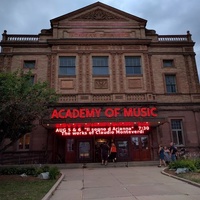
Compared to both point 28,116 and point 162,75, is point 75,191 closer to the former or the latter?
point 28,116

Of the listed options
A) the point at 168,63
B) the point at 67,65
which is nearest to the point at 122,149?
the point at 67,65

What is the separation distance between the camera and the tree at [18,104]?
11.5 metres

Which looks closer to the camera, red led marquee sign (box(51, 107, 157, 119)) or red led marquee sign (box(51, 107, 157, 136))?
red led marquee sign (box(51, 107, 157, 136))

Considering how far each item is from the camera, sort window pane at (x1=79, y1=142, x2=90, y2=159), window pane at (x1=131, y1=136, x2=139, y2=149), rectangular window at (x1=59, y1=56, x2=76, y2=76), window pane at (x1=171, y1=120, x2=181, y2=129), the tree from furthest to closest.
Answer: rectangular window at (x1=59, y1=56, x2=76, y2=76) < window pane at (x1=171, y1=120, x2=181, y2=129) < window pane at (x1=131, y1=136, x2=139, y2=149) < window pane at (x1=79, y1=142, x2=90, y2=159) < the tree

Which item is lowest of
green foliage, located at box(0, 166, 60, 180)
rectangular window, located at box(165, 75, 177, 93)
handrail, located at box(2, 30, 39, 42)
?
green foliage, located at box(0, 166, 60, 180)

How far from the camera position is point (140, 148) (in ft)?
72.0

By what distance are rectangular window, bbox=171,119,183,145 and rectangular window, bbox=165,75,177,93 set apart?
11.1ft

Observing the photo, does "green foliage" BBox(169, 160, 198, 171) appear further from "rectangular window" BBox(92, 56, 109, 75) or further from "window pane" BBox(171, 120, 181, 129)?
"rectangular window" BBox(92, 56, 109, 75)

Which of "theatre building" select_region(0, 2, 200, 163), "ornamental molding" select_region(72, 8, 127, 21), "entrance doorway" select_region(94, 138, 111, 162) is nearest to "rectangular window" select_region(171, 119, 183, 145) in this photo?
"theatre building" select_region(0, 2, 200, 163)

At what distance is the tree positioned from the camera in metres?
11.5

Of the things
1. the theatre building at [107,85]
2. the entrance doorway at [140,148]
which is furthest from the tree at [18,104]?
the entrance doorway at [140,148]

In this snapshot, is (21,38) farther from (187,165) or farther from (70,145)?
(187,165)

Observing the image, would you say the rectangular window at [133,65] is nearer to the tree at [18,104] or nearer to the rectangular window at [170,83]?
the rectangular window at [170,83]

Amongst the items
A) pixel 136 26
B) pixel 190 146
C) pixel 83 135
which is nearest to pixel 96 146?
pixel 83 135
